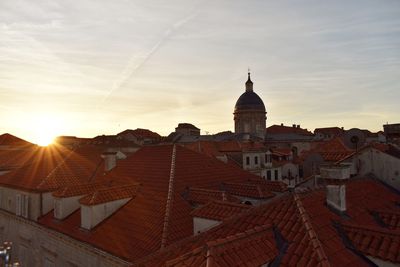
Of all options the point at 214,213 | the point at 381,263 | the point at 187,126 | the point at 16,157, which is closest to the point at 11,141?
the point at 16,157

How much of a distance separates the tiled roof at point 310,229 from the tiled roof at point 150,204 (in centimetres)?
315

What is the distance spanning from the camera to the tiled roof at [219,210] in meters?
10.5

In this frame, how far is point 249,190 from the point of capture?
582 inches

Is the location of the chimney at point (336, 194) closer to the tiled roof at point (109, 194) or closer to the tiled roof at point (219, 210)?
the tiled roof at point (219, 210)

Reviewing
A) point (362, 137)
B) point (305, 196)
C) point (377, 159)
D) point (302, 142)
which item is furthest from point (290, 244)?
point (302, 142)

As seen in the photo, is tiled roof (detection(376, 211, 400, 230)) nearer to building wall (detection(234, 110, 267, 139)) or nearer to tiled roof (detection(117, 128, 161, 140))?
building wall (detection(234, 110, 267, 139))

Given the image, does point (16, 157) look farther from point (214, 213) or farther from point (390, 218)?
point (390, 218)

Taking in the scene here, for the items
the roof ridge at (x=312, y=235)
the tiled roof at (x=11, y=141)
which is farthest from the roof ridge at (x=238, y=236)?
the tiled roof at (x=11, y=141)

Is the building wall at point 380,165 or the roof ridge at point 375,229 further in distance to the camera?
the building wall at point 380,165

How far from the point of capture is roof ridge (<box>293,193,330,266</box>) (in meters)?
6.50

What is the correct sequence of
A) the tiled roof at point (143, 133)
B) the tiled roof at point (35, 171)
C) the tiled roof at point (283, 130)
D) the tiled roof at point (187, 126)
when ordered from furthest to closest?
the tiled roof at point (187, 126) → the tiled roof at point (143, 133) → the tiled roof at point (283, 130) → the tiled roof at point (35, 171)

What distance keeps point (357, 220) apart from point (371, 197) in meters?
2.38

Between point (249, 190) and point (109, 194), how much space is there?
21.0 ft

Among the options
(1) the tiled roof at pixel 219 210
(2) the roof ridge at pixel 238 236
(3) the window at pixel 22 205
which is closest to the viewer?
(2) the roof ridge at pixel 238 236
